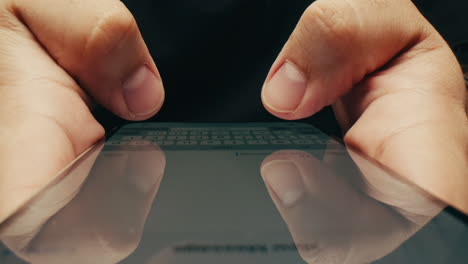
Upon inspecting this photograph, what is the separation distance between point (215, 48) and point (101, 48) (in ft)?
0.98

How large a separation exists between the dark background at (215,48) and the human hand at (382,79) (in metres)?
0.21

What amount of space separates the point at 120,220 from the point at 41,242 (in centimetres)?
4

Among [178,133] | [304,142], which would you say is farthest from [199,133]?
[304,142]

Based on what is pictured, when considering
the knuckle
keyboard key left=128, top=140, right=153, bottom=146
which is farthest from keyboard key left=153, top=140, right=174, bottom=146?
the knuckle

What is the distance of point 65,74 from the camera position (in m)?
0.44

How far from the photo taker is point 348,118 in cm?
51

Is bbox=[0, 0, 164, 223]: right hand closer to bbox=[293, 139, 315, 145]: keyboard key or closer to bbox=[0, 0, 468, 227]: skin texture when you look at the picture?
bbox=[0, 0, 468, 227]: skin texture

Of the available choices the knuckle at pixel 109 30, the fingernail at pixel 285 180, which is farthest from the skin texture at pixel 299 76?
the fingernail at pixel 285 180

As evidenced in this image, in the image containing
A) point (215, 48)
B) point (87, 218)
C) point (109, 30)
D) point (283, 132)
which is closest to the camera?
point (87, 218)

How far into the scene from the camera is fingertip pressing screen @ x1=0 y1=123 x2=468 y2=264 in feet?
0.55

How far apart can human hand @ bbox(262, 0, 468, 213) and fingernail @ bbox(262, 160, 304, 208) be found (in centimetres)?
11

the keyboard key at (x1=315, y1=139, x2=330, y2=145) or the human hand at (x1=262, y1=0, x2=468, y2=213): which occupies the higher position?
the human hand at (x1=262, y1=0, x2=468, y2=213)

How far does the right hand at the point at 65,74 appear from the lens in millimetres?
362

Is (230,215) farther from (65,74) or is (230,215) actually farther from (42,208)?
(65,74)
